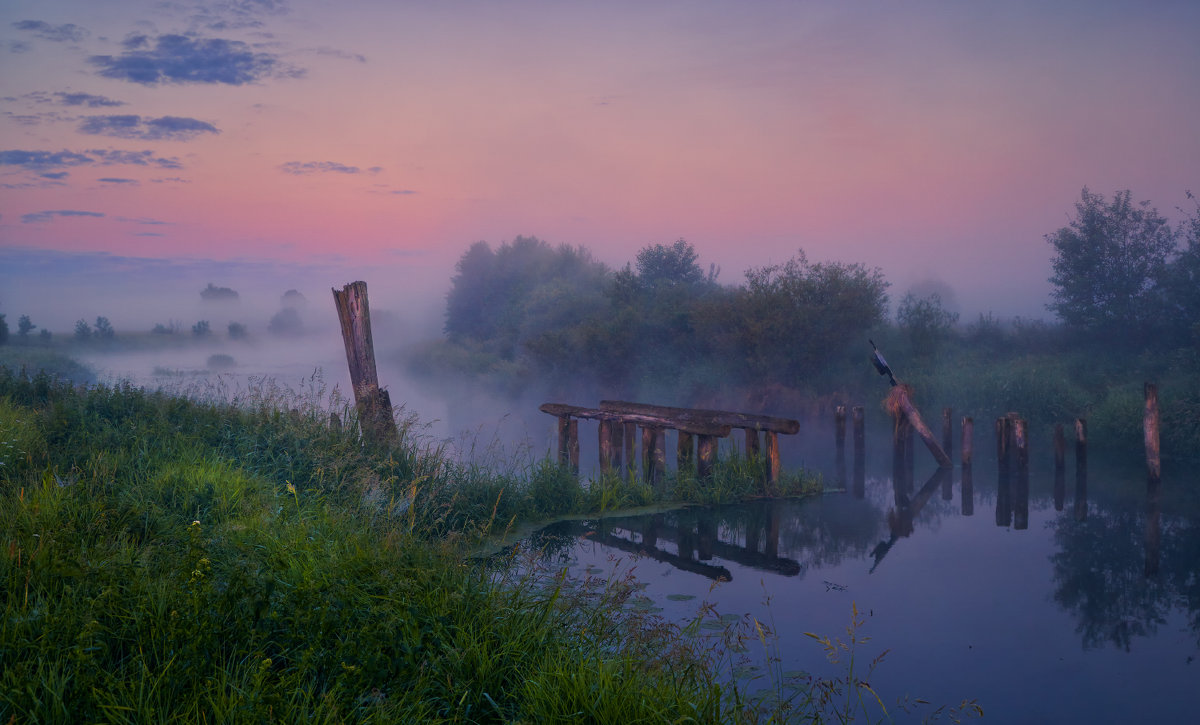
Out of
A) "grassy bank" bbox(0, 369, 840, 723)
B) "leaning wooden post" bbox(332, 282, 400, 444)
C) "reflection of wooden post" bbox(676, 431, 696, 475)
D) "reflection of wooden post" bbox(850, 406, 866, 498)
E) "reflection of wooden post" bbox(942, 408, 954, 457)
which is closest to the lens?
"grassy bank" bbox(0, 369, 840, 723)

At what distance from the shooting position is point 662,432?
45.9ft

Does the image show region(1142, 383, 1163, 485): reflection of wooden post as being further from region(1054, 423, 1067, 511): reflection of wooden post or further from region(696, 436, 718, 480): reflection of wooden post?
region(696, 436, 718, 480): reflection of wooden post

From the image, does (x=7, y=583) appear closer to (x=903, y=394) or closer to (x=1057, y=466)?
(x=903, y=394)

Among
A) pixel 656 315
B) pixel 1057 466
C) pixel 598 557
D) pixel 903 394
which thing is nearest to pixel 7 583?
pixel 598 557

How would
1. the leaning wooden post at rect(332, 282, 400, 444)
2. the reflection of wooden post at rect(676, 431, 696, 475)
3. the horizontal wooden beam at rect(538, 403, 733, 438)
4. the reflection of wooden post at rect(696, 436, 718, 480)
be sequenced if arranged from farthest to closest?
the reflection of wooden post at rect(676, 431, 696, 475), the reflection of wooden post at rect(696, 436, 718, 480), the horizontal wooden beam at rect(538, 403, 733, 438), the leaning wooden post at rect(332, 282, 400, 444)

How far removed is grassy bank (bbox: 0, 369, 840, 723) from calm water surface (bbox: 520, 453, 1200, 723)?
1.49 metres

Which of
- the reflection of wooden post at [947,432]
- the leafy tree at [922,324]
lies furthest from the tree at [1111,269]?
the reflection of wooden post at [947,432]

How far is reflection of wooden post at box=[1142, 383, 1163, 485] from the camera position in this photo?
1481cm

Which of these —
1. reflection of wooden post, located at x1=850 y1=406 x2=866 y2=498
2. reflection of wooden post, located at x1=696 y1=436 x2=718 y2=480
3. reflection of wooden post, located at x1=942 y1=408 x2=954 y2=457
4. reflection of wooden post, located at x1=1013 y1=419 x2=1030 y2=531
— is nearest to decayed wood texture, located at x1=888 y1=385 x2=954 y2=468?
reflection of wooden post, located at x1=850 y1=406 x2=866 y2=498

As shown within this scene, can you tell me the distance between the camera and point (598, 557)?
9758 millimetres

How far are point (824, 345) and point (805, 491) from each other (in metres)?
12.9

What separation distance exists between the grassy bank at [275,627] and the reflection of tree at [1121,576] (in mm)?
4956

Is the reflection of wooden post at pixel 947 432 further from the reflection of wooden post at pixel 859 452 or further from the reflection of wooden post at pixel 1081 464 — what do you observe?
the reflection of wooden post at pixel 1081 464

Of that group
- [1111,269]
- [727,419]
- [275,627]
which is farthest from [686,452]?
[1111,269]
